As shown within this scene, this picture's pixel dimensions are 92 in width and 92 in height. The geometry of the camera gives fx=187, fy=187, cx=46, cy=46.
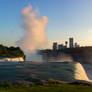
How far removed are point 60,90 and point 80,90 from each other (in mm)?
2092

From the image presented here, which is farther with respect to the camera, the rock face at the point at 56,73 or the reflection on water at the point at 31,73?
the rock face at the point at 56,73

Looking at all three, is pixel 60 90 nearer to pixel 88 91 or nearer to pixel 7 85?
pixel 88 91

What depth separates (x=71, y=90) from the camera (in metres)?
18.7

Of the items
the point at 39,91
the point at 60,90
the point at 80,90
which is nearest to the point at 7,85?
the point at 39,91

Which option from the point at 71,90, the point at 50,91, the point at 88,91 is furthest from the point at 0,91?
the point at 88,91

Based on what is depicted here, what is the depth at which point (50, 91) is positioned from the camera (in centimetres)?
1823

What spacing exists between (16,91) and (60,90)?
170 inches

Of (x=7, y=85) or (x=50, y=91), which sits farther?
(x=7, y=85)

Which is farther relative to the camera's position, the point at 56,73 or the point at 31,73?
the point at 56,73

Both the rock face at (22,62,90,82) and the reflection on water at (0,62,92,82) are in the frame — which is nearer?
the reflection on water at (0,62,92,82)

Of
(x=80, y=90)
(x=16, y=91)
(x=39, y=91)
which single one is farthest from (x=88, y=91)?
(x=16, y=91)

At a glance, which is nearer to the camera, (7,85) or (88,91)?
(88,91)

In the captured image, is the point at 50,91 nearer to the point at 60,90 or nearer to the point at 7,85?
the point at 60,90

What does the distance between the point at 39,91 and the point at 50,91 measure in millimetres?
1082
